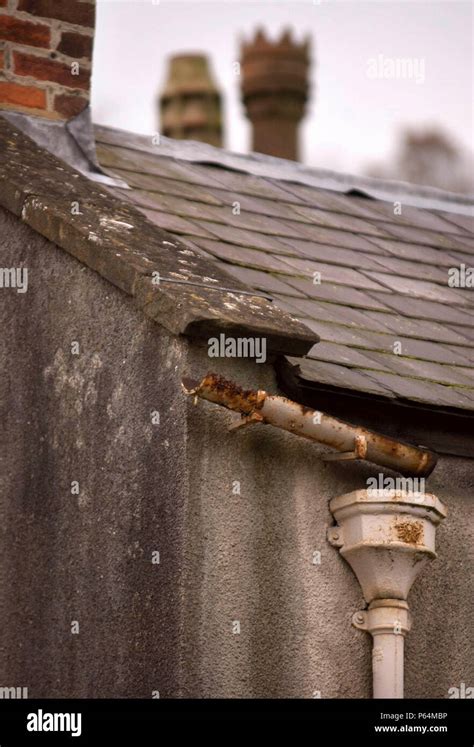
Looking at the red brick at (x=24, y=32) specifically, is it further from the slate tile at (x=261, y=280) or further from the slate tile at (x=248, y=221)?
the slate tile at (x=261, y=280)

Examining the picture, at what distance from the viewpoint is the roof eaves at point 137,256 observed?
560 cm

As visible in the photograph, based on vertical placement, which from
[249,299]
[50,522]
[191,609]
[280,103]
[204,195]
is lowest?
[191,609]

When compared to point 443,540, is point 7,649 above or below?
below

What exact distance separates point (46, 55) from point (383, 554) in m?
3.15

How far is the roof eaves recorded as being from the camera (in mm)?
5598

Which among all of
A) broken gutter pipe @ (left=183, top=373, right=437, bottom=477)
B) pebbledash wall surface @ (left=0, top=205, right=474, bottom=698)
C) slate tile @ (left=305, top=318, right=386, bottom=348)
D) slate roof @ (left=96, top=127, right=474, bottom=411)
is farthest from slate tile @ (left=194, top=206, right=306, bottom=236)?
broken gutter pipe @ (left=183, top=373, right=437, bottom=477)

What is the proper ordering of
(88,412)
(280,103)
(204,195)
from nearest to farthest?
(88,412) < (204,195) < (280,103)

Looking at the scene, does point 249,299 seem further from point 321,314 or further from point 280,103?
point 280,103

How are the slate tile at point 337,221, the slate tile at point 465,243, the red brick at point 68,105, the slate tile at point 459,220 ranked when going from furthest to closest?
the slate tile at point 459,220, the slate tile at point 465,243, the slate tile at point 337,221, the red brick at point 68,105

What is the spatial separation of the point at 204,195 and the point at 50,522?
2702 mm

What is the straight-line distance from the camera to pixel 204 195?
26.7 feet

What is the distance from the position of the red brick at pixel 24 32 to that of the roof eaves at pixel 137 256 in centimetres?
70

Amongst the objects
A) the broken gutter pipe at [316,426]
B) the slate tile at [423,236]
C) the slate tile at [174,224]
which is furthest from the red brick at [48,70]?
the broken gutter pipe at [316,426]

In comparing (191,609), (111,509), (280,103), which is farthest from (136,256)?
(280,103)
